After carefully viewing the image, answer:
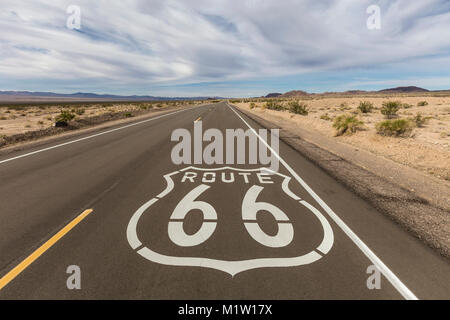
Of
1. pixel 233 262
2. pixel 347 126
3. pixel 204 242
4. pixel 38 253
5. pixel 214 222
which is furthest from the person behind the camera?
pixel 347 126

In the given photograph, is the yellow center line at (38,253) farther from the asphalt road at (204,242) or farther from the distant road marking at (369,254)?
the distant road marking at (369,254)

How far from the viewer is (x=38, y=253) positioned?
3004 millimetres

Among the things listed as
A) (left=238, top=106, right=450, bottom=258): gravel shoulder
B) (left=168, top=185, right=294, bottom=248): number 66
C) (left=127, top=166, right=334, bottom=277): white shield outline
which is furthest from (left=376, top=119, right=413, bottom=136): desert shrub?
(left=127, top=166, right=334, bottom=277): white shield outline

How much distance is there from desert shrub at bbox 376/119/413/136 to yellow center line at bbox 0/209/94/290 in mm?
13050

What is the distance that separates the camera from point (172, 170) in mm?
6645

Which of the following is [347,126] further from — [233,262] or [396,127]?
[233,262]

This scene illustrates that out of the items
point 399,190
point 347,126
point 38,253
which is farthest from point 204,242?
point 347,126

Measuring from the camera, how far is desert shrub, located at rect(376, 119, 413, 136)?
11.4m

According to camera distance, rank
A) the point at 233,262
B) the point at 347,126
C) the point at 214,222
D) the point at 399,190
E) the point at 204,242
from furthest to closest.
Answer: the point at 347,126
the point at 399,190
the point at 214,222
the point at 204,242
the point at 233,262

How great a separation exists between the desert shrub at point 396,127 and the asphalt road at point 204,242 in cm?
811

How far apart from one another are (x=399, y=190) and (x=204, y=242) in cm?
459

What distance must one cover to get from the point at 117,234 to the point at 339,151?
8.65 meters
